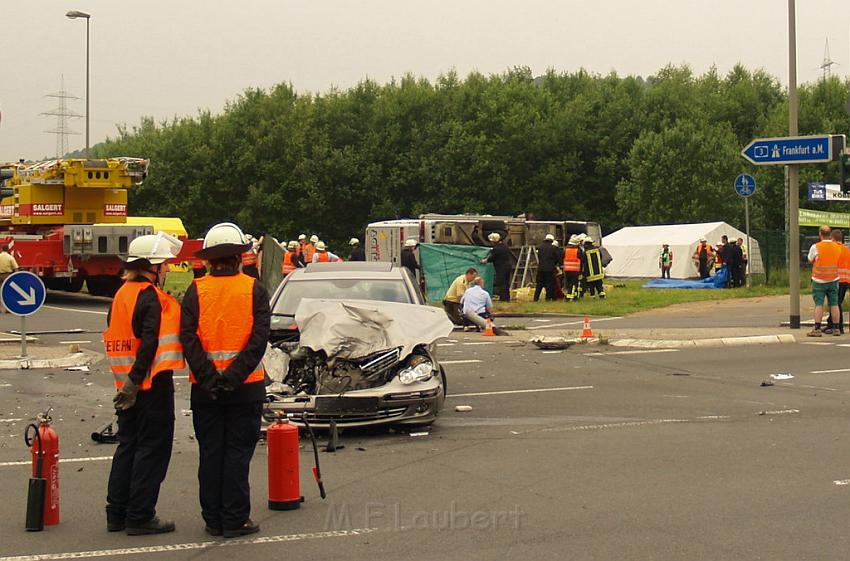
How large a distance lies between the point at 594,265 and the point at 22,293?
16.4 m

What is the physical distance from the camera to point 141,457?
21.8 feet

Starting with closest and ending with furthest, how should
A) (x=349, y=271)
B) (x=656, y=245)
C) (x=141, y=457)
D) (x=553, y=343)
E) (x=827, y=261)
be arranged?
1. (x=141, y=457)
2. (x=349, y=271)
3. (x=553, y=343)
4. (x=827, y=261)
5. (x=656, y=245)

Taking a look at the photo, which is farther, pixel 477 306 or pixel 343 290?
pixel 477 306

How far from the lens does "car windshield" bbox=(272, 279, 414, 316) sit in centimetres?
1167

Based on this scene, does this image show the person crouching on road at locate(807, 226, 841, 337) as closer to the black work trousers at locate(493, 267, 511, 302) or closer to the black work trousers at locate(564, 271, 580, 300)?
the black work trousers at locate(493, 267, 511, 302)

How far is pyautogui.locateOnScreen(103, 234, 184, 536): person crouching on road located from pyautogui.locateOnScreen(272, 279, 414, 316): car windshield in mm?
4711

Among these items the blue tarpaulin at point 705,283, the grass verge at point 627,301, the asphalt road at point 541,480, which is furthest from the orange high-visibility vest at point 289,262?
the blue tarpaulin at point 705,283

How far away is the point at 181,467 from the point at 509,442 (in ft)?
9.32

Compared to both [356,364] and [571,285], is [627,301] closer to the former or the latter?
[571,285]

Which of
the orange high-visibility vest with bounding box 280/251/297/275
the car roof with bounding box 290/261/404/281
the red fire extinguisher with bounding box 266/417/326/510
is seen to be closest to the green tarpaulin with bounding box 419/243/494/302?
the orange high-visibility vest with bounding box 280/251/297/275

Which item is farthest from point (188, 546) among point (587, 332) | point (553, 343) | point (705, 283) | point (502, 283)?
point (705, 283)

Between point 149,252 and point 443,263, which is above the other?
point 443,263

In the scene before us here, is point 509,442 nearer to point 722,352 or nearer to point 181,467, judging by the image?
point 181,467

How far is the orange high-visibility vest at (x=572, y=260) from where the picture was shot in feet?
89.8
